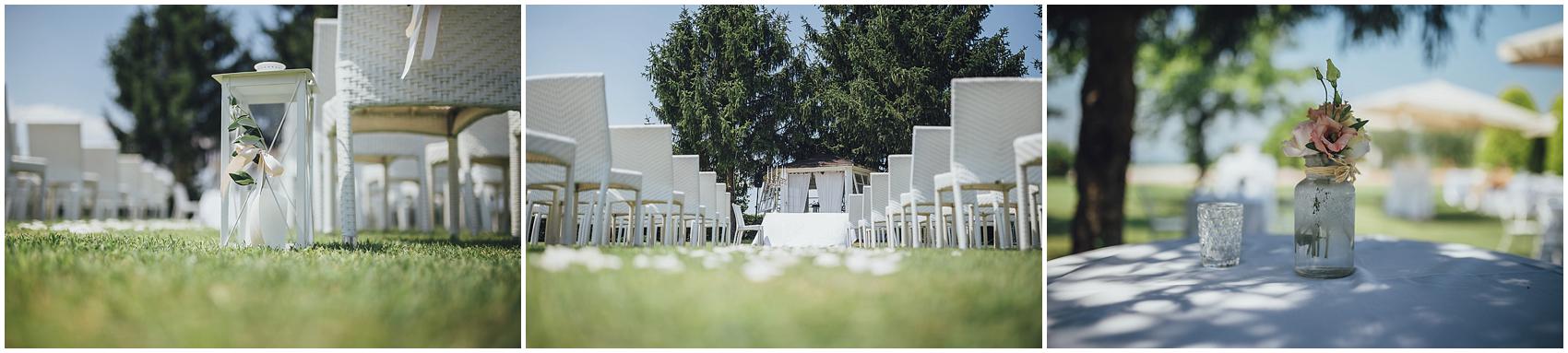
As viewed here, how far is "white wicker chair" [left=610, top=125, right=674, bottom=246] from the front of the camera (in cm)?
211

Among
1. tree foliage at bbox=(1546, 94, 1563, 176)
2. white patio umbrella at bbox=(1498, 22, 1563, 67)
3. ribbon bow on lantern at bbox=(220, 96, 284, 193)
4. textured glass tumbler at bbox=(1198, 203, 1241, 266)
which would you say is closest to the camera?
textured glass tumbler at bbox=(1198, 203, 1241, 266)

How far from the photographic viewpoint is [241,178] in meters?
2.51

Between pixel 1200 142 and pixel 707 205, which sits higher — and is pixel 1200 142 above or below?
above

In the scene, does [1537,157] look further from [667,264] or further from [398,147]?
[398,147]

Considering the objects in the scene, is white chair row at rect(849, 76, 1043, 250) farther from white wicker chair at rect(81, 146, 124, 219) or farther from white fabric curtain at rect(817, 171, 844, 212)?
white wicker chair at rect(81, 146, 124, 219)

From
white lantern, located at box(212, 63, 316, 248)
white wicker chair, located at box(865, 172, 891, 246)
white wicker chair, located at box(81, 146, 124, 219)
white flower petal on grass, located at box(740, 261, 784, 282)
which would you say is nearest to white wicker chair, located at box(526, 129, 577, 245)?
white flower petal on grass, located at box(740, 261, 784, 282)

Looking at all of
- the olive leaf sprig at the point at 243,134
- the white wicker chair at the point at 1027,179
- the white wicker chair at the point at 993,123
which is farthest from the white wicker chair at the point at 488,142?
the white wicker chair at the point at 1027,179

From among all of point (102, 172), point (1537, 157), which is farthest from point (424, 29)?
point (1537, 157)

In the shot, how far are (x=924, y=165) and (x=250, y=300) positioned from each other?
67.9 inches

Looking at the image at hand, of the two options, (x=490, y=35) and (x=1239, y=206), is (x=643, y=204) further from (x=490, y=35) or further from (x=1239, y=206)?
(x=1239, y=206)

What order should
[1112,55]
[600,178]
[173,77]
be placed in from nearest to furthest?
[600,178] < [1112,55] < [173,77]

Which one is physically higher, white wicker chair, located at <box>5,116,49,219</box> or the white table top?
white wicker chair, located at <box>5,116,49,219</box>

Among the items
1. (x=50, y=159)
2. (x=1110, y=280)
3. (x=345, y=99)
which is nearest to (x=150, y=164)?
(x=50, y=159)

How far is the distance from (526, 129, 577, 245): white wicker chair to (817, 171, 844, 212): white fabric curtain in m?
0.66
